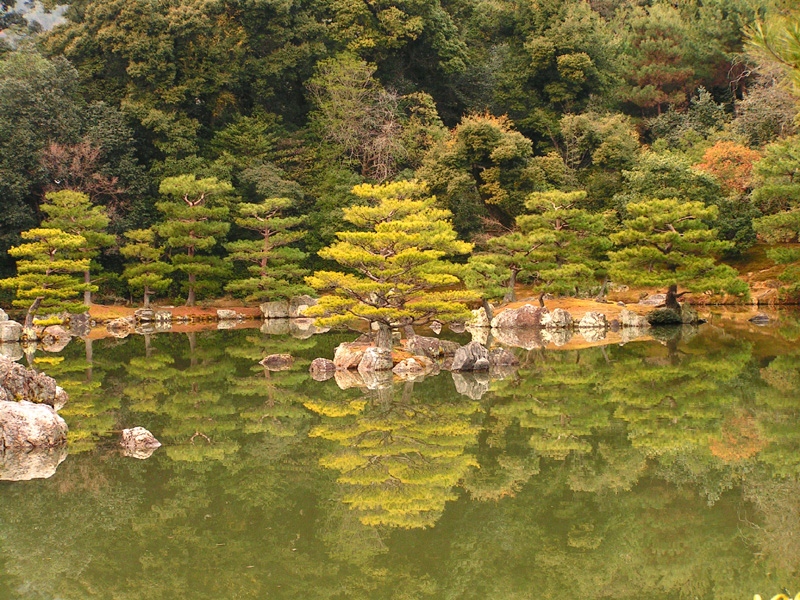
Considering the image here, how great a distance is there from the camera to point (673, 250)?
1884cm

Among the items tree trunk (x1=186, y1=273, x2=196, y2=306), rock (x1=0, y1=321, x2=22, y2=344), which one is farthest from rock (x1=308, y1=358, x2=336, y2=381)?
tree trunk (x1=186, y1=273, x2=196, y2=306)

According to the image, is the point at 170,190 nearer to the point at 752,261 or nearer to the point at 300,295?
the point at 300,295

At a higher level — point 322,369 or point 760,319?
point 760,319

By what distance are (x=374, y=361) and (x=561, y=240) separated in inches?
392

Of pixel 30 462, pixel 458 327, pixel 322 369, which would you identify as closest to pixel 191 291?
pixel 458 327

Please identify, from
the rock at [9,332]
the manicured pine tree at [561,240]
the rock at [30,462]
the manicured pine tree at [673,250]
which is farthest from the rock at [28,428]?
the manicured pine tree at [673,250]

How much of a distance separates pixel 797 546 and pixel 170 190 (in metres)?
22.2

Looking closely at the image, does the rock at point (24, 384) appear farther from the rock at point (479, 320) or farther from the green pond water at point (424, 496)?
the rock at point (479, 320)

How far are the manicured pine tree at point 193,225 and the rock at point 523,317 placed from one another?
32.5ft

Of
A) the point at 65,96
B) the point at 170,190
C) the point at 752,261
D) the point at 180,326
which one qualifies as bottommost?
the point at 180,326

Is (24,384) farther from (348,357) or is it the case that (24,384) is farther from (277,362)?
(348,357)

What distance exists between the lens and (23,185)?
22656 mm

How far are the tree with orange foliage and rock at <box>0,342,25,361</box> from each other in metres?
20.4

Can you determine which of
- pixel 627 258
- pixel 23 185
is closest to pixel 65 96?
pixel 23 185
